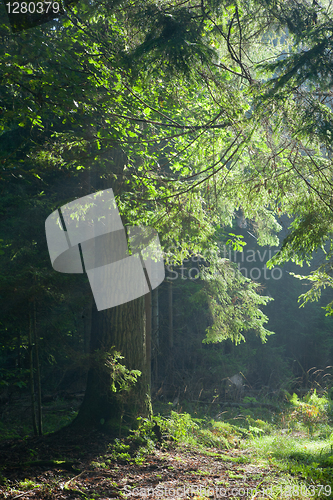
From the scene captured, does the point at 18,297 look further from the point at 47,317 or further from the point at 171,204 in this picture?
the point at 171,204

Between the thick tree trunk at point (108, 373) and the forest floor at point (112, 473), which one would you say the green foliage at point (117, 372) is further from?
the forest floor at point (112, 473)

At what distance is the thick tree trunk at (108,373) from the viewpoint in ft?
19.3

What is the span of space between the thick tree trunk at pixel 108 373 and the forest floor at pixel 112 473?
1.35 ft

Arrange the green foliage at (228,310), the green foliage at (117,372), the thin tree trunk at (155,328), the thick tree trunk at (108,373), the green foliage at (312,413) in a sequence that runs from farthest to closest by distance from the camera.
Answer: the thin tree trunk at (155,328) < the green foliage at (228,310) < the green foliage at (312,413) < the thick tree trunk at (108,373) < the green foliage at (117,372)

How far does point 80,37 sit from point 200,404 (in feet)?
35.3

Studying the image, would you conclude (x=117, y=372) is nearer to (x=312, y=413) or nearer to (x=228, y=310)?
(x=228, y=310)

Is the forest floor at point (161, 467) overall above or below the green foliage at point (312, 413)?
above

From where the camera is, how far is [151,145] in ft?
20.7

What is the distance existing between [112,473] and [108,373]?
1.60 metres

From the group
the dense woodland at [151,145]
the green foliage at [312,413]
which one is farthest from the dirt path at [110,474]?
the green foliage at [312,413]

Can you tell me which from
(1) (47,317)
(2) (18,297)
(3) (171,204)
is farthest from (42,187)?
(3) (171,204)

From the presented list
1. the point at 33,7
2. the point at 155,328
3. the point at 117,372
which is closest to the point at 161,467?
Result: the point at 117,372

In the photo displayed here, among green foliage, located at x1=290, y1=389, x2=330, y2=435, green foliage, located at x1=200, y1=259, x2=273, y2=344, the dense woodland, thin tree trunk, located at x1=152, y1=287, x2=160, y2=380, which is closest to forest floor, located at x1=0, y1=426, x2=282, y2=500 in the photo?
the dense woodland

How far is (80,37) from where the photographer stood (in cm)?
491
